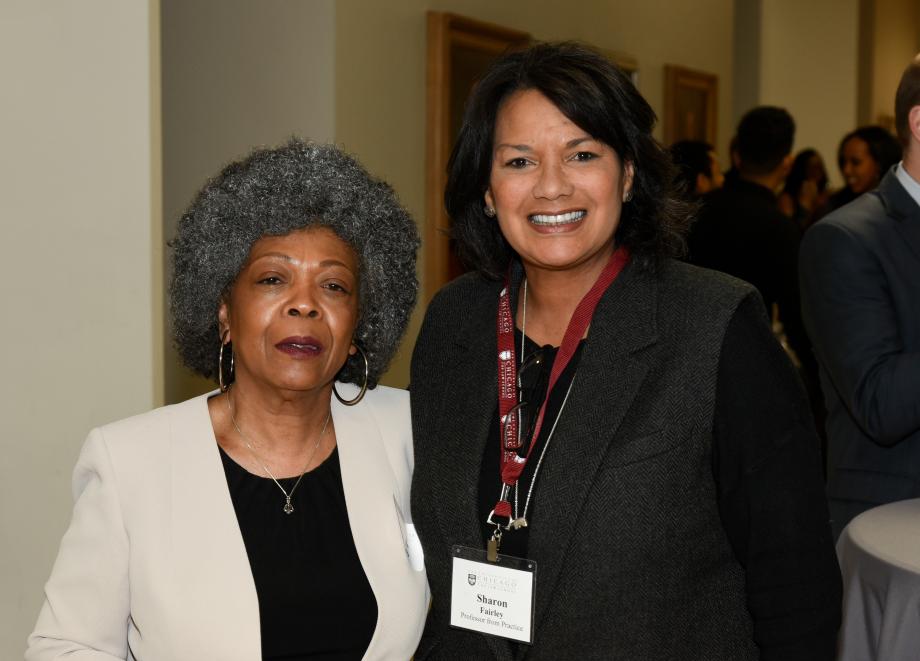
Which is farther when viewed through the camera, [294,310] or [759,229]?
[759,229]

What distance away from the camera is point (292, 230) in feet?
6.71

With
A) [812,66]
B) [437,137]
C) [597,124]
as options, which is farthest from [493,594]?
[812,66]

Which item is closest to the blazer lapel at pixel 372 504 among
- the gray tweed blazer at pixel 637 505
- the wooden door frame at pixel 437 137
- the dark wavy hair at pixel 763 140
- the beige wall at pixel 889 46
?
the gray tweed blazer at pixel 637 505

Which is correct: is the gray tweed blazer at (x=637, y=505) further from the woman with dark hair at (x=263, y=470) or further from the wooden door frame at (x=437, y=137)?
the wooden door frame at (x=437, y=137)

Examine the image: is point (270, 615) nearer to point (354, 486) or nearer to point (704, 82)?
point (354, 486)

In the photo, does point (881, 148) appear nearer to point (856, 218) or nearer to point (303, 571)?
point (856, 218)

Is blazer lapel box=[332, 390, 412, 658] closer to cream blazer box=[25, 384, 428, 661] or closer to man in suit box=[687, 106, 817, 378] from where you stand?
cream blazer box=[25, 384, 428, 661]

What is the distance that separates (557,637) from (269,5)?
3462mm

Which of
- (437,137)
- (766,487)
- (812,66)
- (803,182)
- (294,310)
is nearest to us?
(766,487)

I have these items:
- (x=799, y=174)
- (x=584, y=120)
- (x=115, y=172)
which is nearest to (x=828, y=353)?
(x=584, y=120)

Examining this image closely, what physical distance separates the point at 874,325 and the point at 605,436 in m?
1.15

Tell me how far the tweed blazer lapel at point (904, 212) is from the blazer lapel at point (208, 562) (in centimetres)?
176

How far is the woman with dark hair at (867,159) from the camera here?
559 centimetres

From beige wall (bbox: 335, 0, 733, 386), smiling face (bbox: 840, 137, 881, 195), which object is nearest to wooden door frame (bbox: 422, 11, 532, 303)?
beige wall (bbox: 335, 0, 733, 386)
